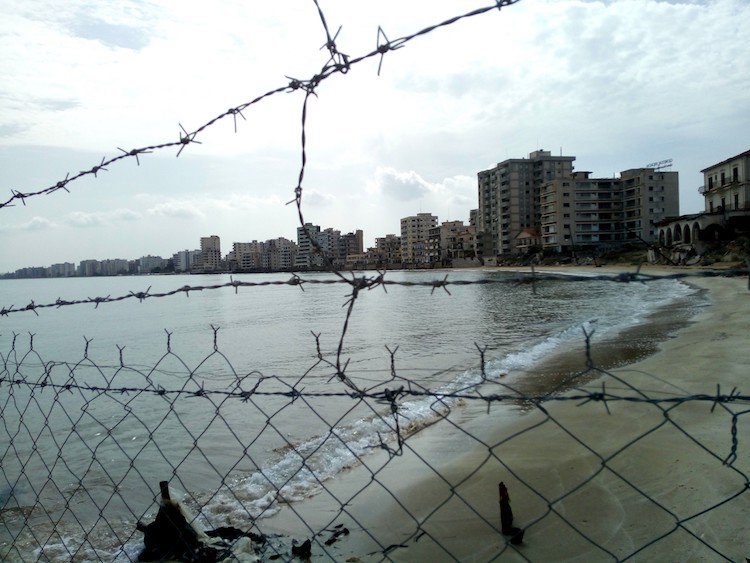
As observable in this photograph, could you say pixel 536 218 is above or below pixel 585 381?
above

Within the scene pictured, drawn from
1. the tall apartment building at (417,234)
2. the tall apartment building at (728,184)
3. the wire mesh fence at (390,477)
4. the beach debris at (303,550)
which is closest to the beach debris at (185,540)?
the wire mesh fence at (390,477)

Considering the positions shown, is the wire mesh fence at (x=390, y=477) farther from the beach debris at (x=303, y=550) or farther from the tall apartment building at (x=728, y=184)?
the tall apartment building at (x=728, y=184)

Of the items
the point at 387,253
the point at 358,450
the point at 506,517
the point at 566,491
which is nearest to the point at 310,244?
the point at 506,517

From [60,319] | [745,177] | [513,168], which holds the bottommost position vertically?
[60,319]

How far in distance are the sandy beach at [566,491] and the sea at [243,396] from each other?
586 millimetres

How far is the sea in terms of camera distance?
11.6ft

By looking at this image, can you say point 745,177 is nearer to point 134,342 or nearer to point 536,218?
point 134,342

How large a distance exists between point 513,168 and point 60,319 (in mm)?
85414

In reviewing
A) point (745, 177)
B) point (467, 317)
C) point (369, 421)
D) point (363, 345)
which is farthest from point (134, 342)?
point (745, 177)

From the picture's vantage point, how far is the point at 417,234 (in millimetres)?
136625

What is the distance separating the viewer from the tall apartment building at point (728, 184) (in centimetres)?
4019

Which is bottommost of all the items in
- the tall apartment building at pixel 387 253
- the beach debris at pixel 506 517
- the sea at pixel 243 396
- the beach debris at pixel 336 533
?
the sea at pixel 243 396

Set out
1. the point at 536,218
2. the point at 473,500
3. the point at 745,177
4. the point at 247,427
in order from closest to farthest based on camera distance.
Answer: the point at 473,500 → the point at 247,427 → the point at 745,177 → the point at 536,218

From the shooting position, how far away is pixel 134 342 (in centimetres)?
2125
